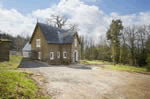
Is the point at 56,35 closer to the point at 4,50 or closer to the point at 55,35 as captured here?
the point at 55,35

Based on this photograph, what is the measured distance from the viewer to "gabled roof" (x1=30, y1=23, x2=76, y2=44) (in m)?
21.9

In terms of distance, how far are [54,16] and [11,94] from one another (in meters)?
35.7

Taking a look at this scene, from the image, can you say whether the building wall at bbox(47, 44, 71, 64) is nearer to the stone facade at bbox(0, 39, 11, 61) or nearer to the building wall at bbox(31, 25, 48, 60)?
the building wall at bbox(31, 25, 48, 60)

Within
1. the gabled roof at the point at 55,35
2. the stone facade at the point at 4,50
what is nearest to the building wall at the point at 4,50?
the stone facade at the point at 4,50

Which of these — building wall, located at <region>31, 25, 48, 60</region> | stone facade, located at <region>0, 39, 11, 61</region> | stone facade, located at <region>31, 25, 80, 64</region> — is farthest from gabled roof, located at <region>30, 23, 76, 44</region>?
stone facade, located at <region>0, 39, 11, 61</region>

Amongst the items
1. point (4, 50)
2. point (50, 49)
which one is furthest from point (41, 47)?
point (4, 50)

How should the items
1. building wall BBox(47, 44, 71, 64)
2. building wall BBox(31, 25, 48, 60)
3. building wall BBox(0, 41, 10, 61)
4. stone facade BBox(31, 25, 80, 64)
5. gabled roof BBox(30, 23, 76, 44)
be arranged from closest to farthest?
1. building wall BBox(0, 41, 10, 61)
2. stone facade BBox(31, 25, 80, 64)
3. building wall BBox(31, 25, 48, 60)
4. building wall BBox(47, 44, 71, 64)
5. gabled roof BBox(30, 23, 76, 44)

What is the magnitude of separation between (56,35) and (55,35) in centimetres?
32

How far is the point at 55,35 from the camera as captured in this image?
23609 millimetres

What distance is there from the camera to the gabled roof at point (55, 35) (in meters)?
21.9

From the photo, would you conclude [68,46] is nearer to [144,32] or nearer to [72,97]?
[72,97]

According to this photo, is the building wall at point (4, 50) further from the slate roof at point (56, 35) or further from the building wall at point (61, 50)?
the building wall at point (61, 50)

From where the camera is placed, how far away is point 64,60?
22703mm

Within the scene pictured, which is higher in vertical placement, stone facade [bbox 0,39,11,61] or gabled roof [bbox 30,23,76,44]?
gabled roof [bbox 30,23,76,44]
